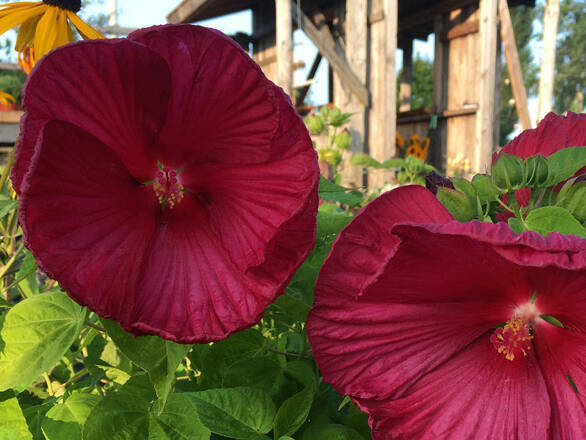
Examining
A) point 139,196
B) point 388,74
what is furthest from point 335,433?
point 388,74

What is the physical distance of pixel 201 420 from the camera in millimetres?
455

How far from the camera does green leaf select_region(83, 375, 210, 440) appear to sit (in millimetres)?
438

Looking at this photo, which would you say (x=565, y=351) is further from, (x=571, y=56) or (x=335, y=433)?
(x=571, y=56)

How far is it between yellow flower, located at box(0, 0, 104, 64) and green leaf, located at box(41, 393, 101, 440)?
0.42m

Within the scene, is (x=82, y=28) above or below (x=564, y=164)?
above

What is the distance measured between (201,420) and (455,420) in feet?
0.67

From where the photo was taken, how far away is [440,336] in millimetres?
404

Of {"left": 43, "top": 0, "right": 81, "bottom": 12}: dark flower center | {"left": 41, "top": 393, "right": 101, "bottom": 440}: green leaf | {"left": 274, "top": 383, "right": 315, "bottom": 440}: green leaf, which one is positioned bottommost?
{"left": 41, "top": 393, "right": 101, "bottom": 440}: green leaf

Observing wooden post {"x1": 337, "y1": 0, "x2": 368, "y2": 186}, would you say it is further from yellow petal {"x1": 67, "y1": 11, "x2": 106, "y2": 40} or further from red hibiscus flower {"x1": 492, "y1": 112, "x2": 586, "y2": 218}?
red hibiscus flower {"x1": 492, "y1": 112, "x2": 586, "y2": 218}

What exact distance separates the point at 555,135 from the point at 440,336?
9.2 inches

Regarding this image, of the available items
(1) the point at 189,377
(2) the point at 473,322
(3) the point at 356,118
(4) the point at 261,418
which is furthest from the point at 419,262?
(3) the point at 356,118

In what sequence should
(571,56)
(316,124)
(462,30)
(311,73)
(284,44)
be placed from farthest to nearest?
1. (571,56)
2. (311,73)
3. (462,30)
4. (284,44)
5. (316,124)

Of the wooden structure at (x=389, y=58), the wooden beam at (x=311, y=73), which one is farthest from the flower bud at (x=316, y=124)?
the wooden beam at (x=311, y=73)

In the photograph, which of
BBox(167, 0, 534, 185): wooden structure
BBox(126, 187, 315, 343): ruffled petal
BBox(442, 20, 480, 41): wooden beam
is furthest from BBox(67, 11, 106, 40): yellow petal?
BBox(442, 20, 480, 41): wooden beam
